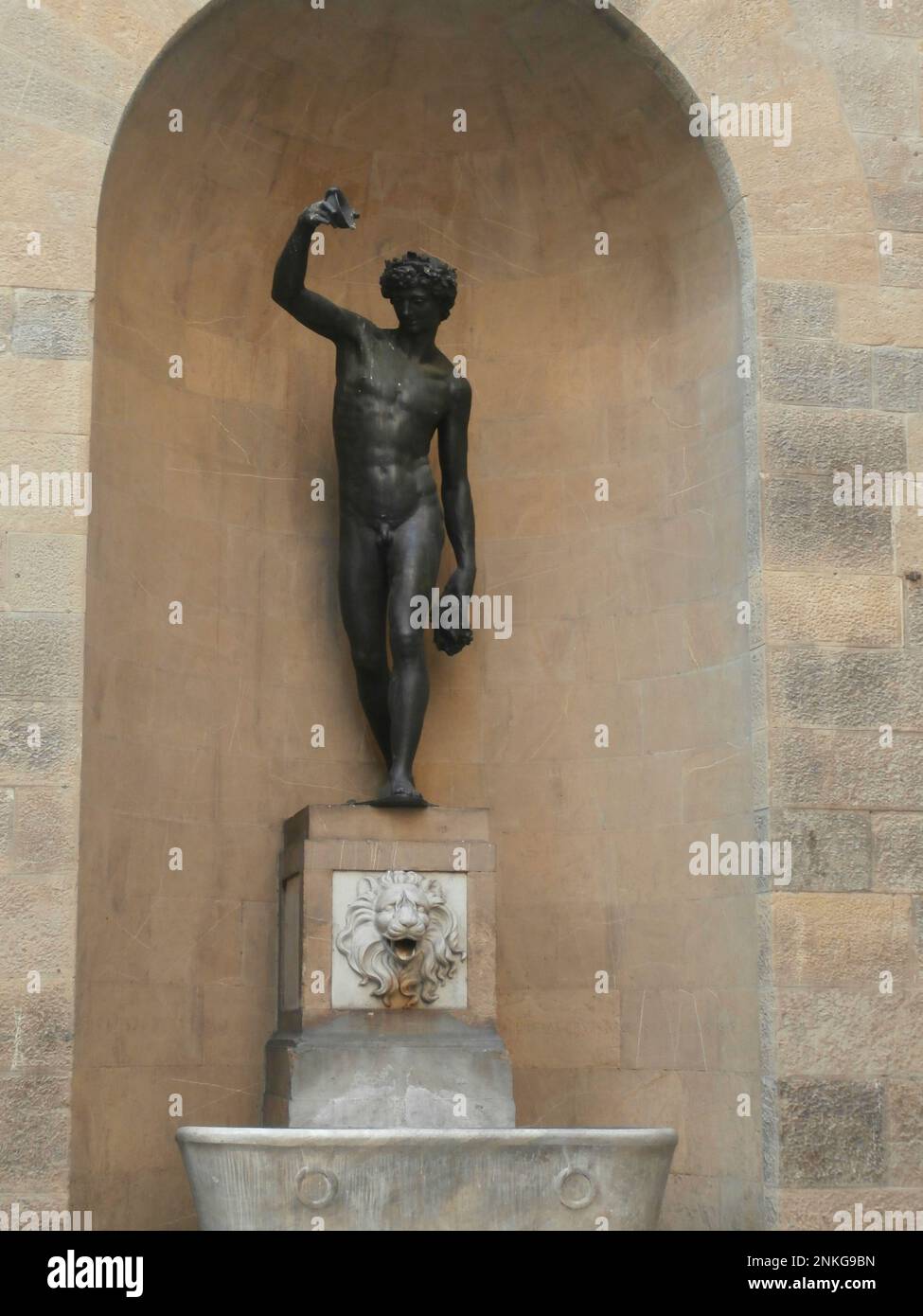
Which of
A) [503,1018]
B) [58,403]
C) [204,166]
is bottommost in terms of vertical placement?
[503,1018]

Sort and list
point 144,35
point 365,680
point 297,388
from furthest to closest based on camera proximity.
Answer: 1. point 297,388
2. point 365,680
3. point 144,35

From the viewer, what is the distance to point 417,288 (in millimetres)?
8094

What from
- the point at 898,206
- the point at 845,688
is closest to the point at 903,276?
the point at 898,206

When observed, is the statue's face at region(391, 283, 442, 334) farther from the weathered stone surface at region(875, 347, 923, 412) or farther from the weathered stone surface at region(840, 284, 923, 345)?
the weathered stone surface at region(875, 347, 923, 412)

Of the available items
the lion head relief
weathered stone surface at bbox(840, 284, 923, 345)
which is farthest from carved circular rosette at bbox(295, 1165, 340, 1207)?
weathered stone surface at bbox(840, 284, 923, 345)

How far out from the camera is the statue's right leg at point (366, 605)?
26.7 feet

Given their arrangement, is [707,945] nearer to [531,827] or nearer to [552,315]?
[531,827]

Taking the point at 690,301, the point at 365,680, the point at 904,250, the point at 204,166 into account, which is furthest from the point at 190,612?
the point at 904,250

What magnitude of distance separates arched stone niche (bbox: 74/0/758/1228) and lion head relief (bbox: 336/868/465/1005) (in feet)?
2.64

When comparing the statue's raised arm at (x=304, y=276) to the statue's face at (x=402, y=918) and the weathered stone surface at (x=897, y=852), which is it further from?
the weathered stone surface at (x=897, y=852)

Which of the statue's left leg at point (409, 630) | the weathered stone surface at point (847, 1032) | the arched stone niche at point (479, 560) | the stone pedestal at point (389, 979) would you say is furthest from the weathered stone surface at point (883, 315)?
the weathered stone surface at point (847, 1032)

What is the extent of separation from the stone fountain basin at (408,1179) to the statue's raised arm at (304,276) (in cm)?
315

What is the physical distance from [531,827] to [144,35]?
350 centimetres

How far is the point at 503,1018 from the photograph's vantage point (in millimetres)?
8273
